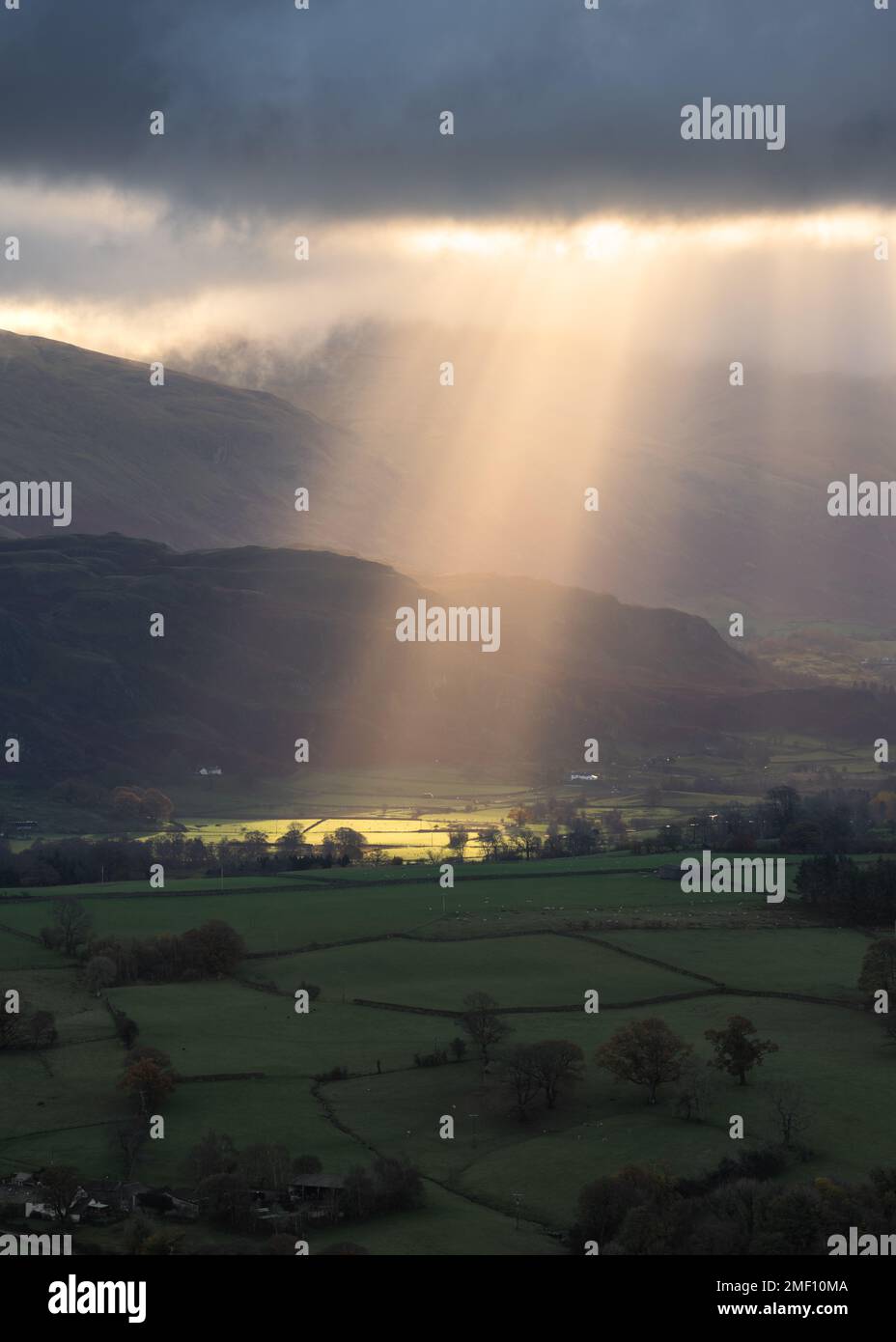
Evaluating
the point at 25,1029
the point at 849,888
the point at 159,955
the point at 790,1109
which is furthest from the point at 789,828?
the point at 25,1029

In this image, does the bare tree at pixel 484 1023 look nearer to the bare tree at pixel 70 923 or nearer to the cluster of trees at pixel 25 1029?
the cluster of trees at pixel 25 1029

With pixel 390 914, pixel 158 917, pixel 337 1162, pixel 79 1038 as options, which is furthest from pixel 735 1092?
pixel 158 917

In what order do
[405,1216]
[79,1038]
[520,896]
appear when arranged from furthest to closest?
[520,896] < [79,1038] < [405,1216]

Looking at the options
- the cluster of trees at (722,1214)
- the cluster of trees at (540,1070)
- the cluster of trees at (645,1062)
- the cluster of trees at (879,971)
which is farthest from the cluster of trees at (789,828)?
the cluster of trees at (722,1214)

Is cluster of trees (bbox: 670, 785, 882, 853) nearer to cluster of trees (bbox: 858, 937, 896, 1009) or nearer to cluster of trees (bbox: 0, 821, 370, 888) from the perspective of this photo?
cluster of trees (bbox: 0, 821, 370, 888)

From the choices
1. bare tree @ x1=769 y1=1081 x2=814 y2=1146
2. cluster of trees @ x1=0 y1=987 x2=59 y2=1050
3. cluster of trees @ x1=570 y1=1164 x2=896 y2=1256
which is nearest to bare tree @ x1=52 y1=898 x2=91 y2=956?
cluster of trees @ x1=0 y1=987 x2=59 y2=1050

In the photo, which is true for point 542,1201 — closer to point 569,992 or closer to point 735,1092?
point 735,1092
